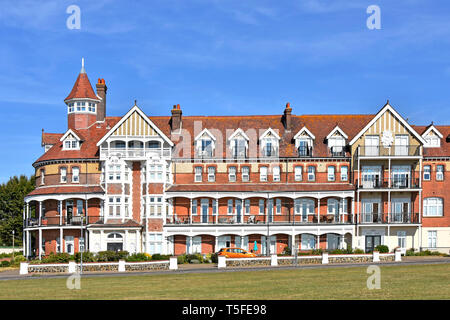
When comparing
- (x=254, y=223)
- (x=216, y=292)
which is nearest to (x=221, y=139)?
(x=254, y=223)

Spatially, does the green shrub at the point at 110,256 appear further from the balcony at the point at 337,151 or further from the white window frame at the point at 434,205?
the white window frame at the point at 434,205

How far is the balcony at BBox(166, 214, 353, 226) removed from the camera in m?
55.9

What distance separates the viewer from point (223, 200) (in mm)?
57469

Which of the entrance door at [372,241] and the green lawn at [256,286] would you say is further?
the entrance door at [372,241]

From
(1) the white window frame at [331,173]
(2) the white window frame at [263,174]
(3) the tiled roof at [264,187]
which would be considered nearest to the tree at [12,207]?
(3) the tiled roof at [264,187]

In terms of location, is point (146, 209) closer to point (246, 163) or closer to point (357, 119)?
point (246, 163)

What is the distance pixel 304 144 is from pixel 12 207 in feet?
127

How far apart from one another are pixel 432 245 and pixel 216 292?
3477 centimetres

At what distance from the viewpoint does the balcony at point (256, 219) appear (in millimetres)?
55875

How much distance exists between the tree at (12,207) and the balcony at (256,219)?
28.2 m

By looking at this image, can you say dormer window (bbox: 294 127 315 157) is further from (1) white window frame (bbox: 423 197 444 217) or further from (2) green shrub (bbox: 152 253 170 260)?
(2) green shrub (bbox: 152 253 170 260)

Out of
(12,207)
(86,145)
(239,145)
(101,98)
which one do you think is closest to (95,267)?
(86,145)

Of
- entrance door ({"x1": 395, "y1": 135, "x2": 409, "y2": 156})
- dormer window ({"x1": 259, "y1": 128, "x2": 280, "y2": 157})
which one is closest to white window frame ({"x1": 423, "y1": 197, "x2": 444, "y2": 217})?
entrance door ({"x1": 395, "y1": 135, "x2": 409, "y2": 156})

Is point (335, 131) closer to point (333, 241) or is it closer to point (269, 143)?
point (269, 143)
